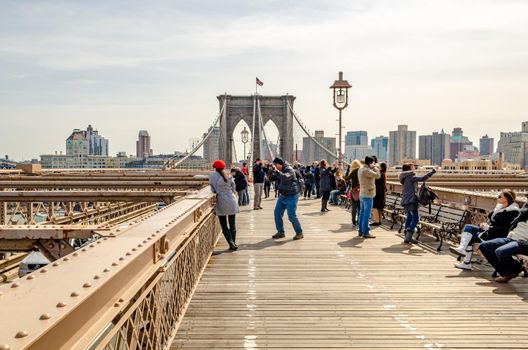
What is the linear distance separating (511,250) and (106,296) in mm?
5617

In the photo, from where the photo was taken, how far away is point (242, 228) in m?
12.3

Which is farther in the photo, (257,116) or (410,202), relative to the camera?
(257,116)

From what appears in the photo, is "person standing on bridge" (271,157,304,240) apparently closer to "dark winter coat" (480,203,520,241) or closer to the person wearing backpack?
the person wearing backpack

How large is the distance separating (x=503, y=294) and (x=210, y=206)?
4.19m

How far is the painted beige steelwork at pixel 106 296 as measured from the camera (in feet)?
6.36

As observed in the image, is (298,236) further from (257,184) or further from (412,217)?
(257,184)

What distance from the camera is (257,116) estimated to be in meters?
74.8

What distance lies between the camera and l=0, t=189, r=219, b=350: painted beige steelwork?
1.94 m

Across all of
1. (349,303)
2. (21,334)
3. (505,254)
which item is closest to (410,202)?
(505,254)

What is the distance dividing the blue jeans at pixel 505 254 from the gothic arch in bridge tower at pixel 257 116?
6695cm

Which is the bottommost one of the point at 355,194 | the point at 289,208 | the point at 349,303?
the point at 349,303

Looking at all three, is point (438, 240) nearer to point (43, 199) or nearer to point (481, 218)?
point (481, 218)

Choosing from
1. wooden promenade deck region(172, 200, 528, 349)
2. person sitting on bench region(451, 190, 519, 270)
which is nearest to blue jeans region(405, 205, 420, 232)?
wooden promenade deck region(172, 200, 528, 349)

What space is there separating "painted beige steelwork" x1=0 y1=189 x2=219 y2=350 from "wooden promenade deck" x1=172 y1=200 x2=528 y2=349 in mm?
695
